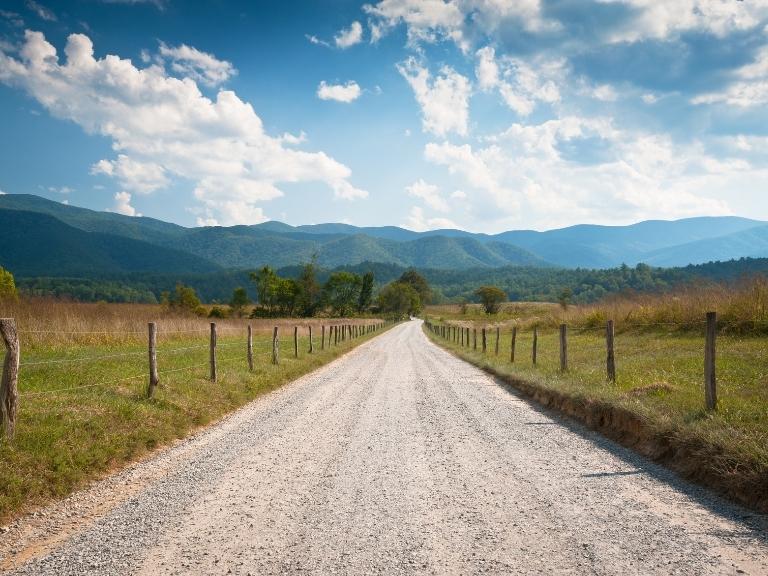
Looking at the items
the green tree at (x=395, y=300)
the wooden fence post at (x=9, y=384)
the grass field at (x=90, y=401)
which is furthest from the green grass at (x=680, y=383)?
the green tree at (x=395, y=300)

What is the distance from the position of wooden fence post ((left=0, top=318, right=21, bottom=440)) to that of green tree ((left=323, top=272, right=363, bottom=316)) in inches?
4407

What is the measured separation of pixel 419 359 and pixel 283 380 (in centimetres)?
1128

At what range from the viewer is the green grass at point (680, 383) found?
22.9 feet

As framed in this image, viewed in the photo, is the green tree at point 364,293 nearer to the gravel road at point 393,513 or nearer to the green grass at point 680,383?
the green grass at point 680,383

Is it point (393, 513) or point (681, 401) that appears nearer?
point (393, 513)

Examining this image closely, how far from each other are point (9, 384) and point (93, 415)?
1.63 meters

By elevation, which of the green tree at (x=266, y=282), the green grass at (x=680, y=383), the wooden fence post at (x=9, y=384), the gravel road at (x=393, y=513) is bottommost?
the gravel road at (x=393, y=513)

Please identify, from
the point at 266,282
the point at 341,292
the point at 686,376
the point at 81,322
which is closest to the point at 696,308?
the point at 686,376

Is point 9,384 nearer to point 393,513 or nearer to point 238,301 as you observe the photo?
point 393,513

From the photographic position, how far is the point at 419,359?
27.5 m

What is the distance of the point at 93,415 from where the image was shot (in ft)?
28.1

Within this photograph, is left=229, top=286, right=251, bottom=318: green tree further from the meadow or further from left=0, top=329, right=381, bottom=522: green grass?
left=0, top=329, right=381, bottom=522: green grass

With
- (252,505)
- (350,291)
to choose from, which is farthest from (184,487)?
(350,291)

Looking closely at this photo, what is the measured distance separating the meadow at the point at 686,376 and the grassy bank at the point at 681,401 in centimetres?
2
